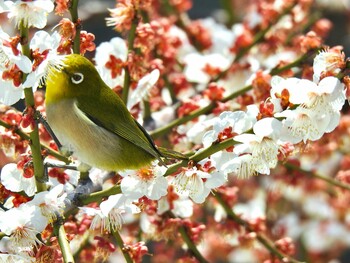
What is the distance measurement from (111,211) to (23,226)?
Answer: 0.19 m

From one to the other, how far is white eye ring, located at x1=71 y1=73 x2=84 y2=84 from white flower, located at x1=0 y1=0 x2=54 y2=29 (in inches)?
6.5

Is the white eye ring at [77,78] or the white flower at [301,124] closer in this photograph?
the white flower at [301,124]

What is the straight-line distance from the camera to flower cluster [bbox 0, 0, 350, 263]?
1.26 meters

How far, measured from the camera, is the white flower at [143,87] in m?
1.67

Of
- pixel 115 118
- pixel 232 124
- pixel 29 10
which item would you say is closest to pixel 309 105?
pixel 232 124

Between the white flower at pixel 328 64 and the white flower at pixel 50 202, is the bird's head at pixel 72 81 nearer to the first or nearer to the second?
the white flower at pixel 50 202

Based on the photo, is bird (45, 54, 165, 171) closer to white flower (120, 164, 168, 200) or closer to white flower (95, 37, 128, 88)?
white flower (120, 164, 168, 200)

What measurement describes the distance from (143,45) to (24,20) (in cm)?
53

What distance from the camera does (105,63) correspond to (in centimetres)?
172

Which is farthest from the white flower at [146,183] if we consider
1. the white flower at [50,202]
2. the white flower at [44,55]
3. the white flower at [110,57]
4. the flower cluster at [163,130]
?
the white flower at [110,57]

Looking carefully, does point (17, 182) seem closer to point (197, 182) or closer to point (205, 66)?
point (197, 182)

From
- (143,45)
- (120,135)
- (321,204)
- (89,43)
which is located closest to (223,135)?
(120,135)

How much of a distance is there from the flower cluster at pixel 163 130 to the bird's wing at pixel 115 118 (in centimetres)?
5

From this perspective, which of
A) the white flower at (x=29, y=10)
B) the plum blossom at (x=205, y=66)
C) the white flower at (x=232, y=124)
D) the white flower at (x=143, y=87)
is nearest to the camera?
the white flower at (x=29, y=10)
